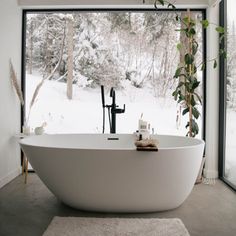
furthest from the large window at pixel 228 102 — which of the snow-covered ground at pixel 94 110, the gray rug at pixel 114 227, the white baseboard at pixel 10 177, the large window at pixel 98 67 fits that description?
the white baseboard at pixel 10 177

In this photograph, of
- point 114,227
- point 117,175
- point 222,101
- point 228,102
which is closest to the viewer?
point 114,227

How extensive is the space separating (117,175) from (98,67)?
7.32 feet

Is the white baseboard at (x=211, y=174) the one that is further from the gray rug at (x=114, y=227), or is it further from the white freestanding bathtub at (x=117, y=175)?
the gray rug at (x=114, y=227)

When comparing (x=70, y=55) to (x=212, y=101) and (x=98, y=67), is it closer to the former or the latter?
(x=98, y=67)

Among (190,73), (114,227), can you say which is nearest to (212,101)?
(190,73)

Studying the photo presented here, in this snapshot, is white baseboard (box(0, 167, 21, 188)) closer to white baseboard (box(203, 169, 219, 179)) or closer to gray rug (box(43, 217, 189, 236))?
gray rug (box(43, 217, 189, 236))

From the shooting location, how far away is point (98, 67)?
4312 millimetres

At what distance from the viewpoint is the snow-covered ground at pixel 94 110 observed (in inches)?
170

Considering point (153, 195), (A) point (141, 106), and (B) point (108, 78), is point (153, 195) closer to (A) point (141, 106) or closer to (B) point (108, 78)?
(A) point (141, 106)

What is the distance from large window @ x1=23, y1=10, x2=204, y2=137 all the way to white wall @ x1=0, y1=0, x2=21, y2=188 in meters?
0.29

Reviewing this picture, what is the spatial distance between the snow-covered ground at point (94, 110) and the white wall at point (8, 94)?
0.46 meters

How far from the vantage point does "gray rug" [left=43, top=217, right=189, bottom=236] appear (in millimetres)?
2238

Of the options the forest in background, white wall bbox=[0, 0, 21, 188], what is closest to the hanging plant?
the forest in background

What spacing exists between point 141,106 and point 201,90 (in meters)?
0.89
